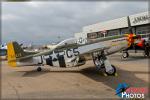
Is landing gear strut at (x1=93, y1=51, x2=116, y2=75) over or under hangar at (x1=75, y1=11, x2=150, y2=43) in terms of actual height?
under

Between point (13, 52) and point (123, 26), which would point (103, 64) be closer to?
point (13, 52)

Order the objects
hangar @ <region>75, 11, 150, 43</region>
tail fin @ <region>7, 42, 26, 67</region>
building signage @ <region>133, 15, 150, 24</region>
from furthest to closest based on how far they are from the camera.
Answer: hangar @ <region>75, 11, 150, 43</region> → building signage @ <region>133, 15, 150, 24</region> → tail fin @ <region>7, 42, 26, 67</region>

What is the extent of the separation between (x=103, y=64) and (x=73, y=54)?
74.7 inches

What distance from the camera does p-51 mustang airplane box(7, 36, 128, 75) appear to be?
1277cm

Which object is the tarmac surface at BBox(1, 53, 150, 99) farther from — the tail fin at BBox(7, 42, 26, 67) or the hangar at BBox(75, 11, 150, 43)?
the hangar at BBox(75, 11, 150, 43)

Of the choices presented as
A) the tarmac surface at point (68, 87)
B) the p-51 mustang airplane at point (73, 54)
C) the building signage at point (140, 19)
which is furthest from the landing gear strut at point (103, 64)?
the building signage at point (140, 19)

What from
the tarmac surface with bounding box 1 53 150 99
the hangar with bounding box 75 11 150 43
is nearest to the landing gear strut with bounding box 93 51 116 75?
the tarmac surface with bounding box 1 53 150 99

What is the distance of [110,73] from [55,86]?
3.39 m

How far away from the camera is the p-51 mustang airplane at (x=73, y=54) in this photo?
12766 mm

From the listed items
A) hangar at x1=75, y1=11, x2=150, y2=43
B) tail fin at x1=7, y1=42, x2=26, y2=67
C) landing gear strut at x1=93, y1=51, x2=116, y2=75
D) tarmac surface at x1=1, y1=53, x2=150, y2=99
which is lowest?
tarmac surface at x1=1, y1=53, x2=150, y2=99

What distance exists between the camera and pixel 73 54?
13531 mm

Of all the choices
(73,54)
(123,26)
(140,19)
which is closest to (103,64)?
(73,54)

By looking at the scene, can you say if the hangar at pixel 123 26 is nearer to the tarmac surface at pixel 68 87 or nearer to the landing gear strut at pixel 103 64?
the landing gear strut at pixel 103 64

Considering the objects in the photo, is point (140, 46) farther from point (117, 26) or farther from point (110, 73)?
point (117, 26)
